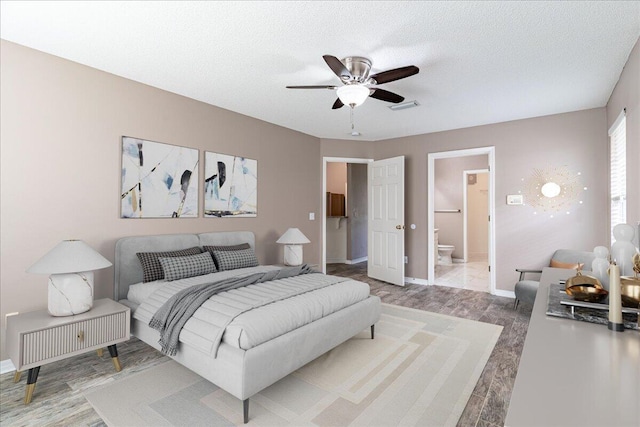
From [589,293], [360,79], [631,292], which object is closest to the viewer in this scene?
[631,292]

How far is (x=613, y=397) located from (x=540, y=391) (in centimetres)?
15

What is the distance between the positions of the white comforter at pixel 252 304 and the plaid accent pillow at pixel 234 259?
0.34m

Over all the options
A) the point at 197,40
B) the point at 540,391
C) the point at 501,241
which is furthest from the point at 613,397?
the point at 501,241

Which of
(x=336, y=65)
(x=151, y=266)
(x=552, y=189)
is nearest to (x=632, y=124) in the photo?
(x=552, y=189)

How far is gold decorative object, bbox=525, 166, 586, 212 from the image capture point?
4188 millimetres

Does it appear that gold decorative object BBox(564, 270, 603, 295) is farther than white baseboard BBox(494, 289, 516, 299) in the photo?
No

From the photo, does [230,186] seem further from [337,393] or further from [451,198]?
[451,198]

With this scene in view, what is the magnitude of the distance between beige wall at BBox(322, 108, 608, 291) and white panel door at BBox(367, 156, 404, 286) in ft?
1.39

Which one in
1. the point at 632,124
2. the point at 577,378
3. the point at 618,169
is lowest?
the point at 577,378

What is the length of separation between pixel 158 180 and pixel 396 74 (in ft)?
8.71

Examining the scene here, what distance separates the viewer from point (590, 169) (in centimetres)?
407

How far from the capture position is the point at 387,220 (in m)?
5.52

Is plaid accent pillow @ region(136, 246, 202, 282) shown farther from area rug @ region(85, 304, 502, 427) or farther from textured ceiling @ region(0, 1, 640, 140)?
textured ceiling @ region(0, 1, 640, 140)

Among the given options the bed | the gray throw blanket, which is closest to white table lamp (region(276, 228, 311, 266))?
the bed
